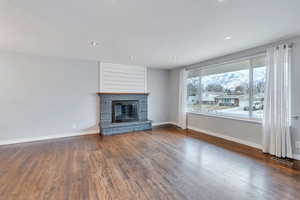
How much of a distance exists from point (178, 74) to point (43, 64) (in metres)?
4.56

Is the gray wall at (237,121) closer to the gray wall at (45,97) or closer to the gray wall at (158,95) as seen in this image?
the gray wall at (158,95)

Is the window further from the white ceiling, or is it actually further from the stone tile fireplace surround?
the stone tile fireplace surround

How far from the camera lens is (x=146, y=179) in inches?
85.4

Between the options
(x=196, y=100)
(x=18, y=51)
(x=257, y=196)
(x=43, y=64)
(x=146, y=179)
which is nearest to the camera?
(x=257, y=196)

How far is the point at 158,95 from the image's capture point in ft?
20.0

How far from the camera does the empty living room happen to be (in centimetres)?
190

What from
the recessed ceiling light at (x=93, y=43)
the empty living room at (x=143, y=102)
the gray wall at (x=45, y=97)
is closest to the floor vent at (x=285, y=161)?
the empty living room at (x=143, y=102)

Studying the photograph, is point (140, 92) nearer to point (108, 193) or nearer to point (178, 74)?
point (178, 74)

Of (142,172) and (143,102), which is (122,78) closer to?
(143,102)

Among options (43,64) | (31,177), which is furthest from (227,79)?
(43,64)

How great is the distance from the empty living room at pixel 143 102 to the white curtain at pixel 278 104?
19mm

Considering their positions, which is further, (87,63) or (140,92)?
(140,92)

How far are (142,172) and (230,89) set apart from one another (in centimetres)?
339

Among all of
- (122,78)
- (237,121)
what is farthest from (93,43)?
(237,121)
